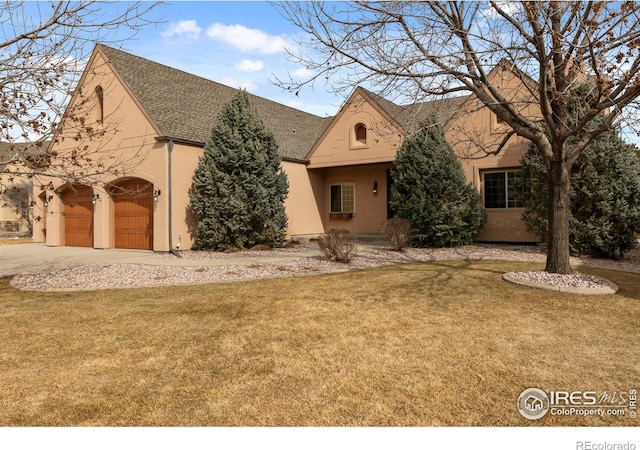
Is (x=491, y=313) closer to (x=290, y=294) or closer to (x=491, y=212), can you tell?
(x=290, y=294)

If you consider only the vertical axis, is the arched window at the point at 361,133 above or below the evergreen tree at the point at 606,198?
above

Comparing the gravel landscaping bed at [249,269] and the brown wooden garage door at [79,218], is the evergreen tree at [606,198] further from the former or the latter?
the brown wooden garage door at [79,218]

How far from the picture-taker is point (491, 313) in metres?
5.71

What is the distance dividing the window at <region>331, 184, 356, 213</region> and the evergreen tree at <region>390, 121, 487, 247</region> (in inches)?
227

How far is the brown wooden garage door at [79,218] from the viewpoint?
17453 millimetres

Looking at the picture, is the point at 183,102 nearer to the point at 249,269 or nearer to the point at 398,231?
the point at 249,269

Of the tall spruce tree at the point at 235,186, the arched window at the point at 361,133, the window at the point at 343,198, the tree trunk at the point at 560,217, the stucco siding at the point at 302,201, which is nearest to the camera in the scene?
Answer: the tree trunk at the point at 560,217

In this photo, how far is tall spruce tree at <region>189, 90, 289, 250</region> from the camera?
46.2 feet

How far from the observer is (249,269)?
10.1 m

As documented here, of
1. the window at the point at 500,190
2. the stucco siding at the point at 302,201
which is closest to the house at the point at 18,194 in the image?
the stucco siding at the point at 302,201

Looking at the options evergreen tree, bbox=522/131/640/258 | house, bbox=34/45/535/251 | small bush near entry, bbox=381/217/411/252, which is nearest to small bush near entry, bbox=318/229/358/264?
small bush near entry, bbox=381/217/411/252

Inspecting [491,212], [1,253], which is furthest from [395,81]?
[1,253]

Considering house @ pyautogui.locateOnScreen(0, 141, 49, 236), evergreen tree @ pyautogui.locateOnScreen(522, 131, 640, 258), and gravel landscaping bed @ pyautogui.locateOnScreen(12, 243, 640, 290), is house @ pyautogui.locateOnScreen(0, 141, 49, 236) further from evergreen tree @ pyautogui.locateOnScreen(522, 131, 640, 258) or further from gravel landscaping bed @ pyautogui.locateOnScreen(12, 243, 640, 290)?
evergreen tree @ pyautogui.locateOnScreen(522, 131, 640, 258)

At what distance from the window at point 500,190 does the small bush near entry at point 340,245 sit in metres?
7.81
